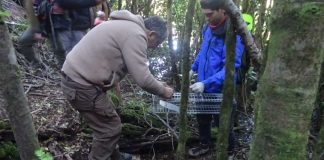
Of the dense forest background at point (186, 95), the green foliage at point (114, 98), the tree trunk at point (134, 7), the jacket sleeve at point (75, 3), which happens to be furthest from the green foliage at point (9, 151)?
the tree trunk at point (134, 7)

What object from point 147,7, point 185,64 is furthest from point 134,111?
point 147,7

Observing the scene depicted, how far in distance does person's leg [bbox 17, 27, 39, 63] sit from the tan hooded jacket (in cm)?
166

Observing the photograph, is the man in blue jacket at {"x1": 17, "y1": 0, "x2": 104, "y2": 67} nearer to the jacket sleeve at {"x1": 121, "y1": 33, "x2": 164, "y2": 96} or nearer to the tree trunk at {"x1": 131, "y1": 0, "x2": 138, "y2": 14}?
the jacket sleeve at {"x1": 121, "y1": 33, "x2": 164, "y2": 96}

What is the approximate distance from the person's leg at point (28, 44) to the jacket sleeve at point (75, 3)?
686 millimetres

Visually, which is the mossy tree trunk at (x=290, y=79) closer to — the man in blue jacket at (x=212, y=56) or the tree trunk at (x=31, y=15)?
the man in blue jacket at (x=212, y=56)

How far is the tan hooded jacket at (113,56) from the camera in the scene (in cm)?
327

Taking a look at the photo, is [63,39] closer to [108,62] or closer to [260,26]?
[108,62]

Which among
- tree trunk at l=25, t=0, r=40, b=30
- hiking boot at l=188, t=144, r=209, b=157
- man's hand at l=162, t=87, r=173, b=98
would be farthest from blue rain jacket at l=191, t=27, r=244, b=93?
tree trunk at l=25, t=0, r=40, b=30

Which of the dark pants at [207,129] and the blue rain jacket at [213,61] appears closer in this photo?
the blue rain jacket at [213,61]

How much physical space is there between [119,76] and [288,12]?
227 centimetres

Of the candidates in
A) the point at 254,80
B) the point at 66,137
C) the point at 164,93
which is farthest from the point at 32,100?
the point at 254,80

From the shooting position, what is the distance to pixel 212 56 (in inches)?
161

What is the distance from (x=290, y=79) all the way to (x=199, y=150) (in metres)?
3.21

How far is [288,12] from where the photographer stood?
1.43m
